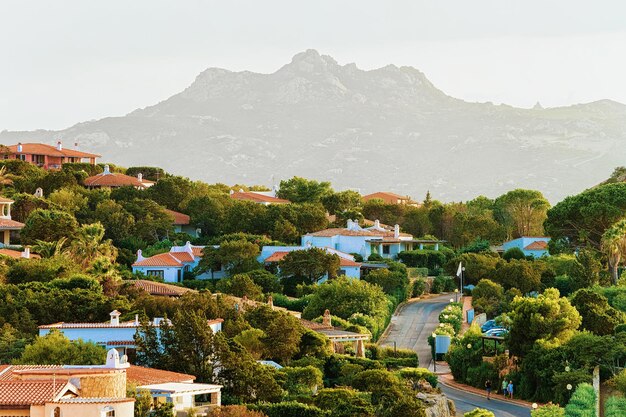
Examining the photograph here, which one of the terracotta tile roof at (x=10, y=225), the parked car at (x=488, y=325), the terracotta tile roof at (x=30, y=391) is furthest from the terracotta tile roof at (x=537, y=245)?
the terracotta tile roof at (x=30, y=391)

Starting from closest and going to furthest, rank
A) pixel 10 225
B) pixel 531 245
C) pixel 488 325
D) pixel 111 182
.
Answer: pixel 488 325, pixel 10 225, pixel 531 245, pixel 111 182

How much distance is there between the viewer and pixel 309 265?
74.6 metres

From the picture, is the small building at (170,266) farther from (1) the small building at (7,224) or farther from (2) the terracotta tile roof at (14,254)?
(1) the small building at (7,224)

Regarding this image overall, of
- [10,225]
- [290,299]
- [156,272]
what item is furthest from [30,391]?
[10,225]

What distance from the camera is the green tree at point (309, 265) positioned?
74.5m

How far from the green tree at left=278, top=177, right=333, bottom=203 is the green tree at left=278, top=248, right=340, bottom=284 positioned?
29444 millimetres

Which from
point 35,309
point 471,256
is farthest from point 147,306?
point 471,256

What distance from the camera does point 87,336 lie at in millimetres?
47531

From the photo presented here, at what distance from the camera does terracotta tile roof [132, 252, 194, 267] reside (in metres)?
75.9

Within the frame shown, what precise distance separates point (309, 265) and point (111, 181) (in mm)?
31024

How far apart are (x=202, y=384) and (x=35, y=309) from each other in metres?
15.8

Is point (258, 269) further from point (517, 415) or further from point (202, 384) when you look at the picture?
point (202, 384)

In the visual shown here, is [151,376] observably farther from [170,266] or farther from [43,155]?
[43,155]

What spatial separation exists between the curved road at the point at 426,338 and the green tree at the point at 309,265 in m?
4.83
